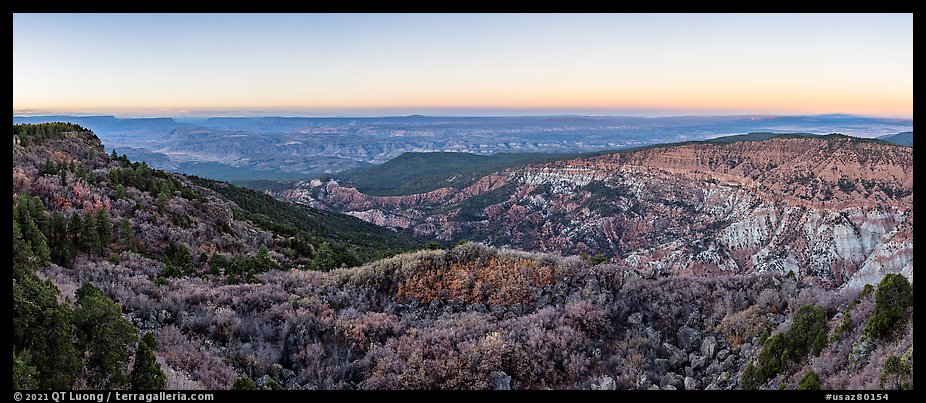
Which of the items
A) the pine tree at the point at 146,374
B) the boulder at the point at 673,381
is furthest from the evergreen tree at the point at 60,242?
the boulder at the point at 673,381

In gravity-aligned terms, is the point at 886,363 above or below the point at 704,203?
above

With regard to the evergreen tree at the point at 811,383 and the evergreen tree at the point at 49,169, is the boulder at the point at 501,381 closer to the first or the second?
the evergreen tree at the point at 811,383

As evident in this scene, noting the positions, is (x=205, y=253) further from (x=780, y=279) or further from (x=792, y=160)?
(x=792, y=160)

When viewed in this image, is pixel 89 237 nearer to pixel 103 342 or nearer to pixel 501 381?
pixel 103 342

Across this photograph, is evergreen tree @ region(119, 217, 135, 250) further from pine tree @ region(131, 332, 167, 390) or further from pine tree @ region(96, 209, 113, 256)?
pine tree @ region(131, 332, 167, 390)

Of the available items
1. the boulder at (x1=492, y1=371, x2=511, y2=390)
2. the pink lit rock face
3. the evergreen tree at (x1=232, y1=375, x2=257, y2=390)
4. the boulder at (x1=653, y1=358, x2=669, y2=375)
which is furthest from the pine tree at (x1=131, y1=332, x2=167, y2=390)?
the pink lit rock face

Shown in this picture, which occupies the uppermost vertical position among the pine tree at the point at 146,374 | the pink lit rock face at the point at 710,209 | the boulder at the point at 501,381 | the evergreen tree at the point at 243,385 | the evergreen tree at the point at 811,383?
the evergreen tree at the point at 811,383

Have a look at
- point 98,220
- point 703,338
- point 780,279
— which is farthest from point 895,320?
point 98,220

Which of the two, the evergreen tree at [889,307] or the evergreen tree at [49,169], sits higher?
the evergreen tree at [49,169]
